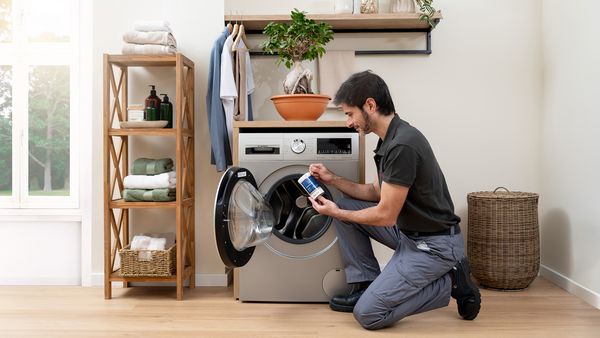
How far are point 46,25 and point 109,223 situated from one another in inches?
53.0

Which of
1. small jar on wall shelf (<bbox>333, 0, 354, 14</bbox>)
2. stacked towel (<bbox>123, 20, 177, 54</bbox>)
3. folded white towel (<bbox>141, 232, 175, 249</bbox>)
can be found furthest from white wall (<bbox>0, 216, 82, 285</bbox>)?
small jar on wall shelf (<bbox>333, 0, 354, 14</bbox>)

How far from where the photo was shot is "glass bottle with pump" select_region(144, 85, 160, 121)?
2957 mm

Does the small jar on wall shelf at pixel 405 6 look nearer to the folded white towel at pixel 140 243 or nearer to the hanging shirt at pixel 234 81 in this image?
the hanging shirt at pixel 234 81

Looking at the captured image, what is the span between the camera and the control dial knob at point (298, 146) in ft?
8.96

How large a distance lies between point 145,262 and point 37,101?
1.27 m

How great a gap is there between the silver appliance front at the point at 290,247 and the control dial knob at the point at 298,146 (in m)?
0.01

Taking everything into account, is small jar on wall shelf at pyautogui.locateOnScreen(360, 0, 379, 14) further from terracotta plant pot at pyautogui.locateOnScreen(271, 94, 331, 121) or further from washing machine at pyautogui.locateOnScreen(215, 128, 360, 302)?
washing machine at pyautogui.locateOnScreen(215, 128, 360, 302)

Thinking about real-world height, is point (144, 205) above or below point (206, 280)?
above

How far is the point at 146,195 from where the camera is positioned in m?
2.87

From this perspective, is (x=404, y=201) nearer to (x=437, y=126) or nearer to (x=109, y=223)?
(x=437, y=126)

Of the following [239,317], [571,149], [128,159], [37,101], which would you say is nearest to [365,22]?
[571,149]

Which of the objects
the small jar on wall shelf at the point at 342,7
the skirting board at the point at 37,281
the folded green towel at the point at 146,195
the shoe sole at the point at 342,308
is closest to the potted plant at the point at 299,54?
the small jar on wall shelf at the point at 342,7

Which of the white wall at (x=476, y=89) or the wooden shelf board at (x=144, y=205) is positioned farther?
the white wall at (x=476, y=89)

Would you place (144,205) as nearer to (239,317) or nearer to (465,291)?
(239,317)
